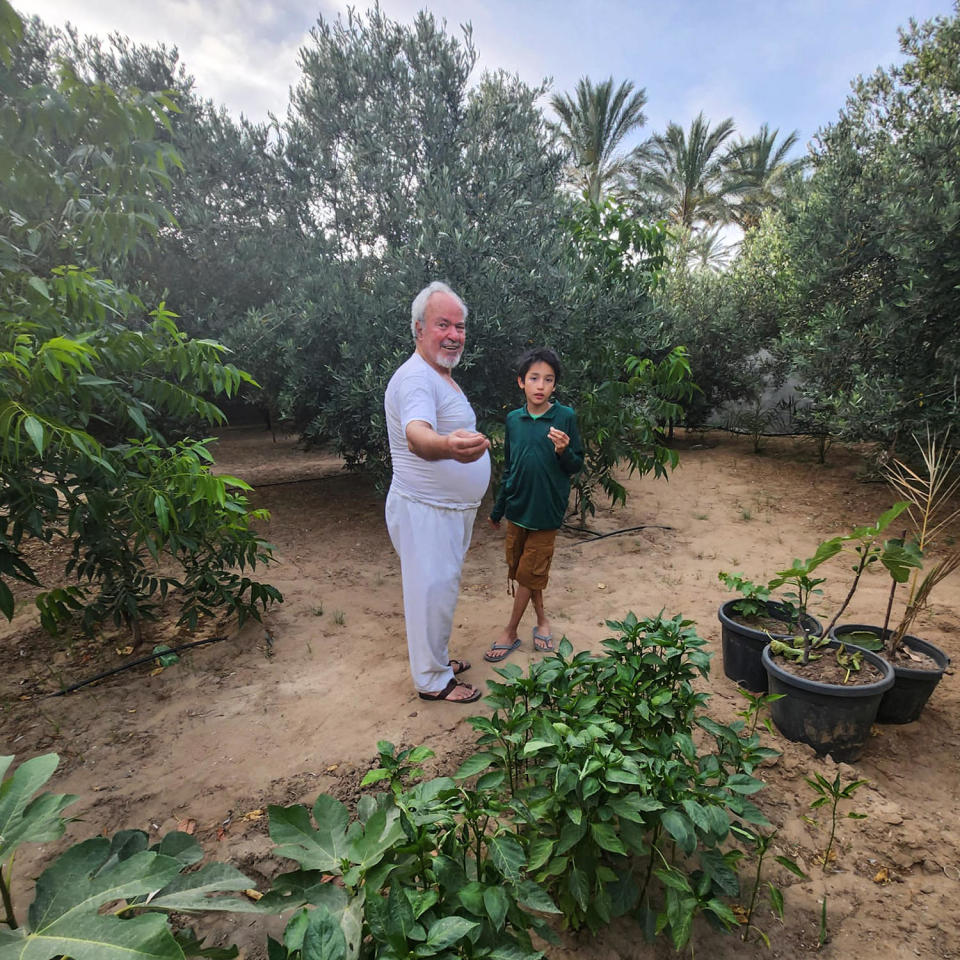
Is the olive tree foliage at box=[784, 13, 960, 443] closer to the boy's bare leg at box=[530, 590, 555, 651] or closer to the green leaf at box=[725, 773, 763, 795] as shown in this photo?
the boy's bare leg at box=[530, 590, 555, 651]


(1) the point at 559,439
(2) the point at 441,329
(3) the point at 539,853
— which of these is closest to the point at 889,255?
(1) the point at 559,439

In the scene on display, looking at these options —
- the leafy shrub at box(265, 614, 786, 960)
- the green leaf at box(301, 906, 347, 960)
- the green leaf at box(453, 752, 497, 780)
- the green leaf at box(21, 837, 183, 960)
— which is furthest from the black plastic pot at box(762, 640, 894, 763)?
the green leaf at box(21, 837, 183, 960)

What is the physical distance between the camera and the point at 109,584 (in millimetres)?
3182

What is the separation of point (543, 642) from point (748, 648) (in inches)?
47.2

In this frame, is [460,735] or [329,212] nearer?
[460,735]

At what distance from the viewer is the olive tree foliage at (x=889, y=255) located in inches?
224

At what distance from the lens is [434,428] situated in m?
2.41

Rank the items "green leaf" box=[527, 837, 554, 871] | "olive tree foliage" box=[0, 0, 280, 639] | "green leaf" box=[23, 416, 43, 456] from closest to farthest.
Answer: "green leaf" box=[527, 837, 554, 871]
"green leaf" box=[23, 416, 43, 456]
"olive tree foliage" box=[0, 0, 280, 639]

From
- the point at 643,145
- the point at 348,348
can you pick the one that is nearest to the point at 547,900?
the point at 348,348

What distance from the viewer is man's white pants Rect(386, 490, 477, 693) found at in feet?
8.55

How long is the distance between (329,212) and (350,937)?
697cm

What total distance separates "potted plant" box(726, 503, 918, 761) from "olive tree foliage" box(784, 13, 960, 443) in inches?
182

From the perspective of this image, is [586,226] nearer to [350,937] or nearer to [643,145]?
[350,937]

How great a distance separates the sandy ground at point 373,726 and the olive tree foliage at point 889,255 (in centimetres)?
215
